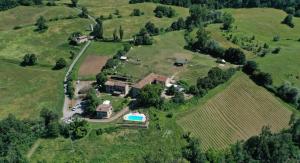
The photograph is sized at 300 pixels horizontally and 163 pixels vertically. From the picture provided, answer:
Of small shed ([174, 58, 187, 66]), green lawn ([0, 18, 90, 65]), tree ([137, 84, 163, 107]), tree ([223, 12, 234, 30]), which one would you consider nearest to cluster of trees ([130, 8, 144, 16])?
green lawn ([0, 18, 90, 65])

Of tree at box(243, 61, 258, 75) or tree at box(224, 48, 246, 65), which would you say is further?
tree at box(224, 48, 246, 65)

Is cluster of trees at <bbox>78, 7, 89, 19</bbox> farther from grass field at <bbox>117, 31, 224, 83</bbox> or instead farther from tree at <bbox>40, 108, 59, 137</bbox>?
tree at <bbox>40, 108, 59, 137</bbox>

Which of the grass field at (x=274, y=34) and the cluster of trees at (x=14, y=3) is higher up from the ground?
the cluster of trees at (x=14, y=3)

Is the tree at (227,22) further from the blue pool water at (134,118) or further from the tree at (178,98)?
the blue pool water at (134,118)

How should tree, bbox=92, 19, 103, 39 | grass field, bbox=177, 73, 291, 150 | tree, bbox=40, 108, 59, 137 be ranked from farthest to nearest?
1. tree, bbox=92, 19, 103, 39
2. grass field, bbox=177, 73, 291, 150
3. tree, bbox=40, 108, 59, 137

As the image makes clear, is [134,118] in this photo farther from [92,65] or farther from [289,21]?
[289,21]

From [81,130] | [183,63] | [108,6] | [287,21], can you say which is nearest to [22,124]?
[81,130]

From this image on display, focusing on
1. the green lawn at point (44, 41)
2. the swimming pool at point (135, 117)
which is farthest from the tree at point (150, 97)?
the green lawn at point (44, 41)
